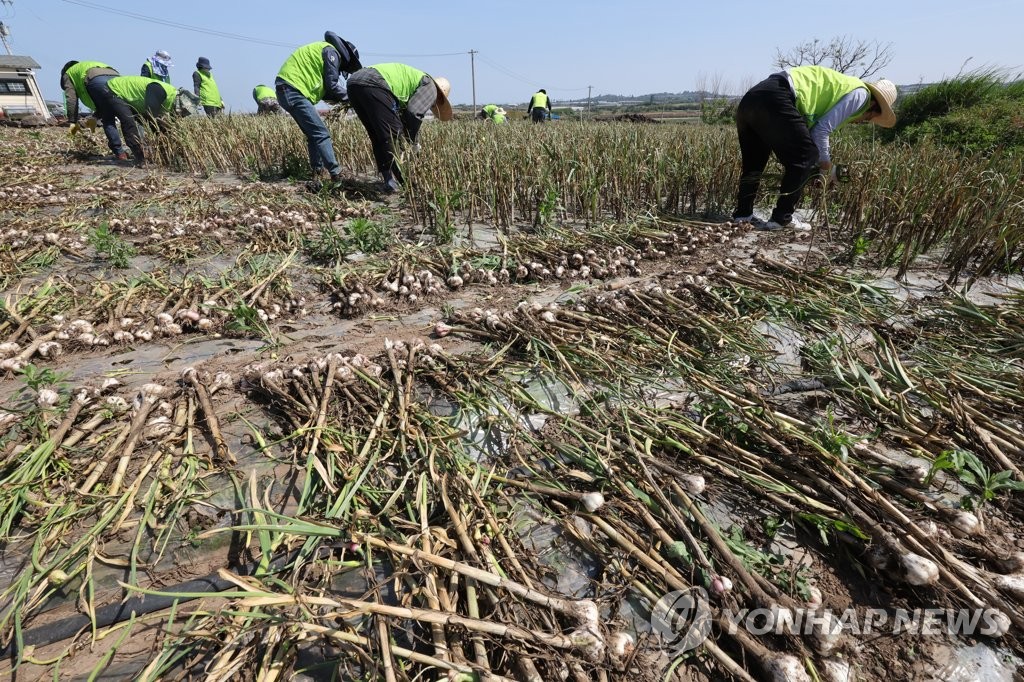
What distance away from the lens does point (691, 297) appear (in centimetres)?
278

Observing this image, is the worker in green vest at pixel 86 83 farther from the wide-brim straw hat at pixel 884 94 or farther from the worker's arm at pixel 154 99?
the wide-brim straw hat at pixel 884 94

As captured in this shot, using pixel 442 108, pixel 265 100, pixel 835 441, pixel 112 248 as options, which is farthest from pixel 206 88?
pixel 835 441

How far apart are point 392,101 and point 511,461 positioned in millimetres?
4629

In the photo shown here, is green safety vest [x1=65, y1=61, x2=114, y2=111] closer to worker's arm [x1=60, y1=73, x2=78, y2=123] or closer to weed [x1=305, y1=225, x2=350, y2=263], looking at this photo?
worker's arm [x1=60, y1=73, x2=78, y2=123]

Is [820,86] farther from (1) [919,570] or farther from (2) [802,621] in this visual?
(2) [802,621]

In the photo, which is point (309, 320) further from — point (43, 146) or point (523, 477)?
point (43, 146)

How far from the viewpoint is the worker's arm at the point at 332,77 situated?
16.6 feet

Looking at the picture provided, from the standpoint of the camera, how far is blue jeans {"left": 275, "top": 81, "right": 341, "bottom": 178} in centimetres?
504

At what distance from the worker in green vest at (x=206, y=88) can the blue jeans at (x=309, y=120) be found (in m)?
7.09

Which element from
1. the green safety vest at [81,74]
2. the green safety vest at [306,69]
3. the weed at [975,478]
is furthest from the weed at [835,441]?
the green safety vest at [81,74]

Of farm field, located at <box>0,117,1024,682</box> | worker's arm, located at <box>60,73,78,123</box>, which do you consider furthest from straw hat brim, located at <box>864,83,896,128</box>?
worker's arm, located at <box>60,73,78,123</box>

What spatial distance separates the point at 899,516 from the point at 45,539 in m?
2.54

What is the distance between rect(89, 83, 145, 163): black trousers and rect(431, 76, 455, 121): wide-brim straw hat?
4789 millimetres

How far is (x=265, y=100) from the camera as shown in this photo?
13633 mm
